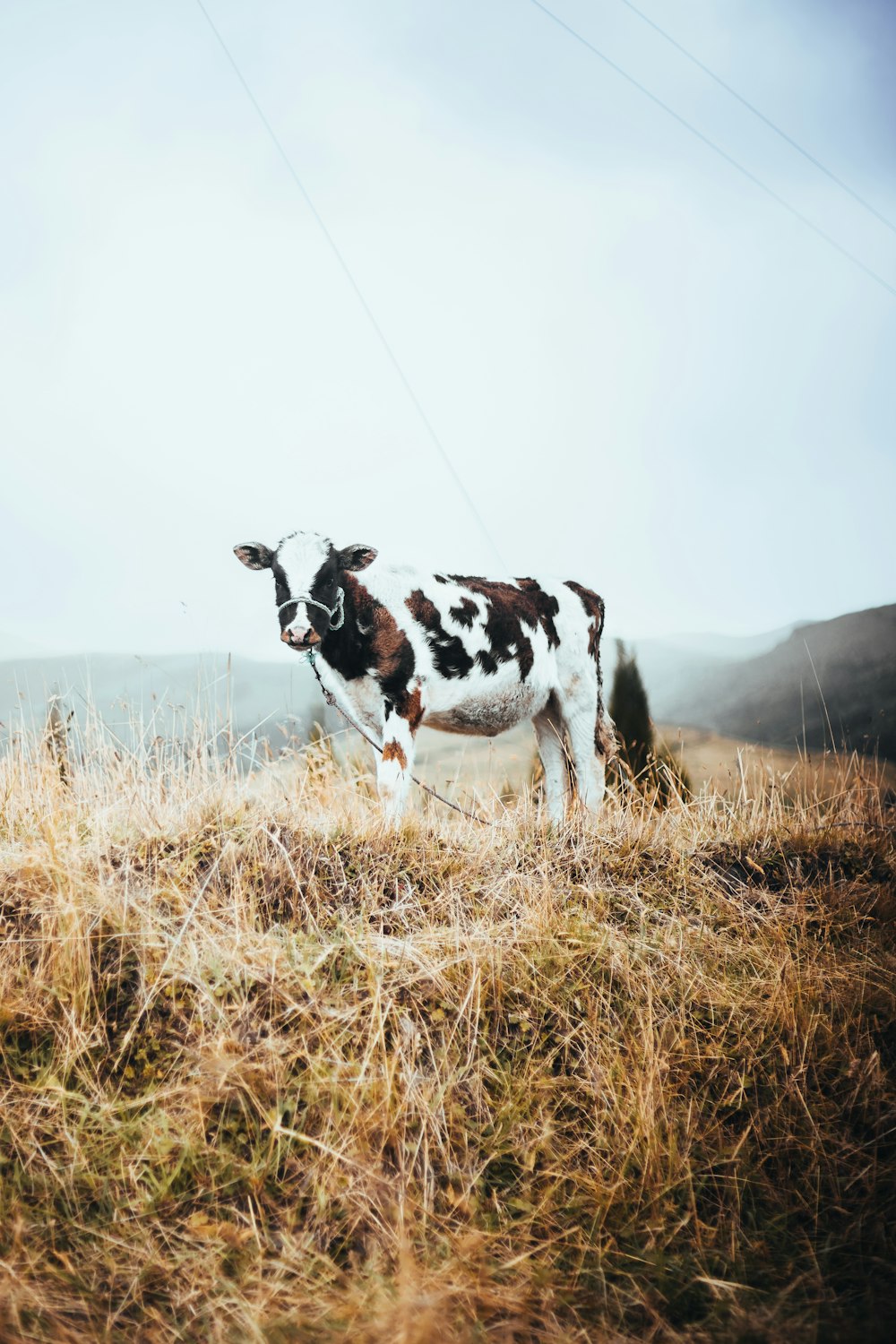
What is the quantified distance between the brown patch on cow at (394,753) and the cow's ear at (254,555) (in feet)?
5.23

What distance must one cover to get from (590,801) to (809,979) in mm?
3572

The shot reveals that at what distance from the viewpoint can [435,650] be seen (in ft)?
20.3

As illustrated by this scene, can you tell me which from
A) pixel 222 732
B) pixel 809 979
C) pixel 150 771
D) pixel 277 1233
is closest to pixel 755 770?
pixel 809 979

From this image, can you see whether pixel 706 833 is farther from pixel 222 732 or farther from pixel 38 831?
pixel 38 831

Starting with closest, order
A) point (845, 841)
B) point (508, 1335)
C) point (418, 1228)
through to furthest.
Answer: point (508, 1335), point (418, 1228), point (845, 841)

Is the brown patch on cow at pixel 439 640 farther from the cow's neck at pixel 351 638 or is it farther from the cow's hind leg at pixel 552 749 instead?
the cow's hind leg at pixel 552 749

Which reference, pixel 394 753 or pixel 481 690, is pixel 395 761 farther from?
pixel 481 690

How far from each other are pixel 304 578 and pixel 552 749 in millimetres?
3636

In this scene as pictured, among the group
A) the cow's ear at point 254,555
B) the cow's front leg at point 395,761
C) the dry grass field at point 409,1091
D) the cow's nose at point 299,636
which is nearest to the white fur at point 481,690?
the cow's front leg at point 395,761

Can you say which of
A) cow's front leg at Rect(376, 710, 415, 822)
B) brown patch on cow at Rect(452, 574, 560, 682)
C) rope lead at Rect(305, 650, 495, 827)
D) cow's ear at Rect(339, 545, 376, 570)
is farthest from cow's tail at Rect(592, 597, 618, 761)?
cow's ear at Rect(339, 545, 376, 570)

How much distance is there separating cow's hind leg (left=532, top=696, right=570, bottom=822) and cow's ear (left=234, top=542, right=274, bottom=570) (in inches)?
133

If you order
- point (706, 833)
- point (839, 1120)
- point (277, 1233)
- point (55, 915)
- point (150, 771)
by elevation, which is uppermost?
point (150, 771)

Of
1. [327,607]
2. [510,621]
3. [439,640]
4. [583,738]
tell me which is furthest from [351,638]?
[583,738]

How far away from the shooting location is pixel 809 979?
3.93m
